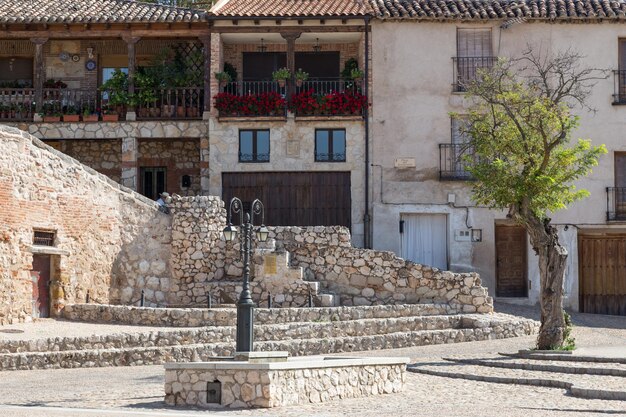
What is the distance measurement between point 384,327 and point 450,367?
476 centimetres

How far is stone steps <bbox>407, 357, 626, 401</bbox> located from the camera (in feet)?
59.3

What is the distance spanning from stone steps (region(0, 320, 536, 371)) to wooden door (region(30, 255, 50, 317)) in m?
4.65

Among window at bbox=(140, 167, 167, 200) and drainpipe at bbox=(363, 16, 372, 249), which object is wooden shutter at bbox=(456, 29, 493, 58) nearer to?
drainpipe at bbox=(363, 16, 372, 249)

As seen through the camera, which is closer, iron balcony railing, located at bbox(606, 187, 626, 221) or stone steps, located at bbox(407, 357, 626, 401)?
stone steps, located at bbox(407, 357, 626, 401)

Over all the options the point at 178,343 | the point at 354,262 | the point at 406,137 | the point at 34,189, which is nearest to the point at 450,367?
the point at 178,343

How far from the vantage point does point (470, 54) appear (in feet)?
113

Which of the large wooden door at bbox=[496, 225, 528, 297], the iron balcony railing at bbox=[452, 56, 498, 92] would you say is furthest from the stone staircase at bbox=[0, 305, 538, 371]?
the iron balcony railing at bbox=[452, 56, 498, 92]

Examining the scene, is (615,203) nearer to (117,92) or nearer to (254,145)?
(254,145)

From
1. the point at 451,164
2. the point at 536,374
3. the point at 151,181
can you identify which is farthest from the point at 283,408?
the point at 151,181

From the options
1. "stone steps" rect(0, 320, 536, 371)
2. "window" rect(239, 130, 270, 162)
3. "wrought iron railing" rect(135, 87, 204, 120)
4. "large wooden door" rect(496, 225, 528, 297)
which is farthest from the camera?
"wrought iron railing" rect(135, 87, 204, 120)

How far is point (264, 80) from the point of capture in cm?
3559

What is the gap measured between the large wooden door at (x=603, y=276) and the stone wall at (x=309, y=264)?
642 cm

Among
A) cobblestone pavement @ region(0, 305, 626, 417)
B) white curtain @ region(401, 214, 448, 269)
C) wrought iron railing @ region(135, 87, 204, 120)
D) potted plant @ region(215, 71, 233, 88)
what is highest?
potted plant @ region(215, 71, 233, 88)

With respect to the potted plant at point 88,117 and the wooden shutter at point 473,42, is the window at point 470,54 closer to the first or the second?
Result: the wooden shutter at point 473,42
